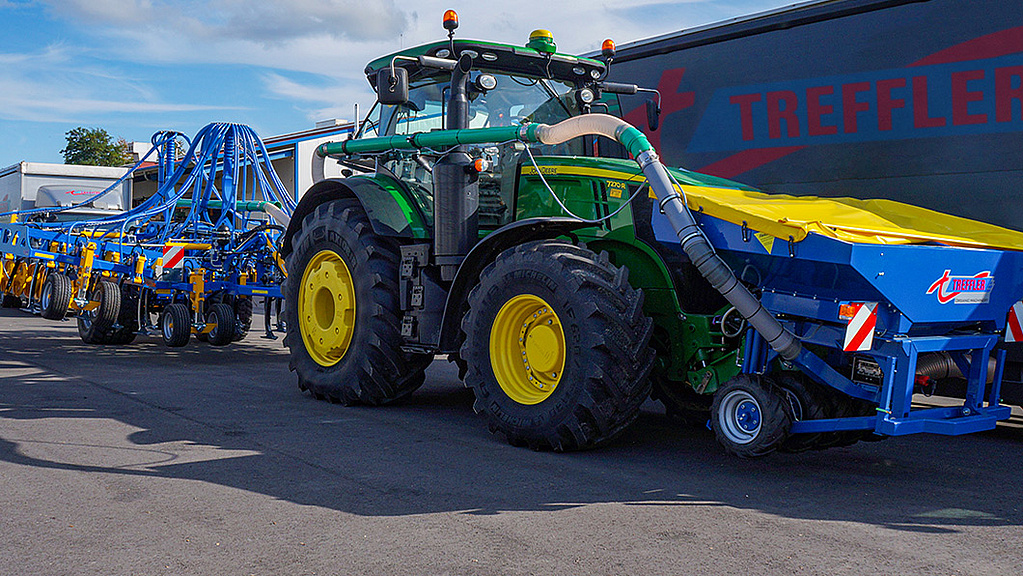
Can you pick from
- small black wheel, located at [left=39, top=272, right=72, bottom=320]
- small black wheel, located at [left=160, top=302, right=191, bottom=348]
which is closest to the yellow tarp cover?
small black wheel, located at [left=160, top=302, right=191, bottom=348]

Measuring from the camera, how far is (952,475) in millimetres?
5660

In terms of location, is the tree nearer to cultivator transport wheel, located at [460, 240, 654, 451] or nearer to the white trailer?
the white trailer

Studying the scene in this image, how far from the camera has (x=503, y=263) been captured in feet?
19.9

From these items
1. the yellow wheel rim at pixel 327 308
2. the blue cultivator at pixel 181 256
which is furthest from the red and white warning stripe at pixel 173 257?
the yellow wheel rim at pixel 327 308

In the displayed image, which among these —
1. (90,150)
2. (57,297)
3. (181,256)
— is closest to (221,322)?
(181,256)

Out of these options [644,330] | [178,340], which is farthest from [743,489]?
[178,340]

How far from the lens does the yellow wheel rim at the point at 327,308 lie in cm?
770

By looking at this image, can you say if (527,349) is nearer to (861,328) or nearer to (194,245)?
(861,328)

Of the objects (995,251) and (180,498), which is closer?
(180,498)

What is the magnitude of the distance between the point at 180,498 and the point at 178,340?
7.33 meters

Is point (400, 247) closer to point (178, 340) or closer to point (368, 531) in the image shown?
point (368, 531)

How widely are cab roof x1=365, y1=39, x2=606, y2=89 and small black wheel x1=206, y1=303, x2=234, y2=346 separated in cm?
487

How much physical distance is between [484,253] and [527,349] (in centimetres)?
81

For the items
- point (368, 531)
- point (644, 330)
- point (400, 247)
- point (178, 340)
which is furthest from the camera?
point (178, 340)
